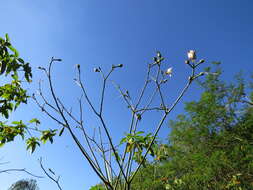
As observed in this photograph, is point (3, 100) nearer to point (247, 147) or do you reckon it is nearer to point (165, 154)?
point (165, 154)

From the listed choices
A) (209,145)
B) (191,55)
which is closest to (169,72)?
(191,55)

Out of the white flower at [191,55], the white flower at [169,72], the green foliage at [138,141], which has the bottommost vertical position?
→ the green foliage at [138,141]

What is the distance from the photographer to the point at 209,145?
10711 millimetres

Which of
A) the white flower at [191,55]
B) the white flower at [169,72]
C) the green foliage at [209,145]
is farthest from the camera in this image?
the green foliage at [209,145]

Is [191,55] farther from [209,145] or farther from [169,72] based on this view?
[209,145]

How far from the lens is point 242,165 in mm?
8055

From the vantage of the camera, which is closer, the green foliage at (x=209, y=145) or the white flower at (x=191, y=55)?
the white flower at (x=191, y=55)

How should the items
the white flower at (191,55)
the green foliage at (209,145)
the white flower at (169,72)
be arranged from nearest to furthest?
1. the white flower at (191,55)
2. the white flower at (169,72)
3. the green foliage at (209,145)

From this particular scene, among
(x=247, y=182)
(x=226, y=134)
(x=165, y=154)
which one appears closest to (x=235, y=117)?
(x=226, y=134)

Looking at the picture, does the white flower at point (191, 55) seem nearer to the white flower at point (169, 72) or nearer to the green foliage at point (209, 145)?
the white flower at point (169, 72)

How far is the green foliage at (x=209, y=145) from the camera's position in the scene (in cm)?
795

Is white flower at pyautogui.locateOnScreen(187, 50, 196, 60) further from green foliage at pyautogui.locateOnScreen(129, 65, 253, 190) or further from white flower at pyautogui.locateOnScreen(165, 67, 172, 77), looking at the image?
green foliage at pyautogui.locateOnScreen(129, 65, 253, 190)

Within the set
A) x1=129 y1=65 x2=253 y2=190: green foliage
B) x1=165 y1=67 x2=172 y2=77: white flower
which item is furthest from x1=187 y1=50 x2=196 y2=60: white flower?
x1=129 y1=65 x2=253 y2=190: green foliage

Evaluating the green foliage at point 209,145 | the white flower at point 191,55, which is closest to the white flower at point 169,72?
the white flower at point 191,55
